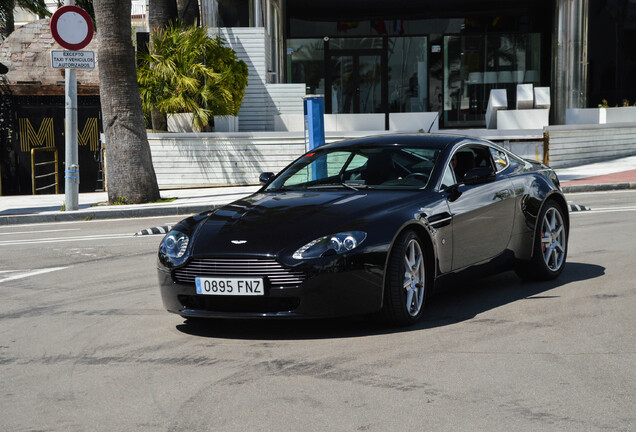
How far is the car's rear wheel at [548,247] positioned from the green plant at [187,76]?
1494 centimetres

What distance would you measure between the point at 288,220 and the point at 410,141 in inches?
67.9

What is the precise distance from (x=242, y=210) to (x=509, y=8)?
27.8m

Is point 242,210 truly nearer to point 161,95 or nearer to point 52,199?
point 52,199

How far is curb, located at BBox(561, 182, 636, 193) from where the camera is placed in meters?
19.2

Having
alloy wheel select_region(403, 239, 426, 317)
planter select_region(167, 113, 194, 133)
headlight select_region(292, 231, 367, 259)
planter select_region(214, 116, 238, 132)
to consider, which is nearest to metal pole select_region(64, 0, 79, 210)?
planter select_region(167, 113, 194, 133)

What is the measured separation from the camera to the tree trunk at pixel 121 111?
1783cm

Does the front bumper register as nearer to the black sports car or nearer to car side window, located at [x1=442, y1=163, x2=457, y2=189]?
the black sports car

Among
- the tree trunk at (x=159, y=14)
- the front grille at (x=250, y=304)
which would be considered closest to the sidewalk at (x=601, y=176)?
the tree trunk at (x=159, y=14)

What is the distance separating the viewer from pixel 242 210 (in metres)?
7.11

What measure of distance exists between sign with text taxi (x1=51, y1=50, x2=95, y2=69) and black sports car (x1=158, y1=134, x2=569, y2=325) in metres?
9.84

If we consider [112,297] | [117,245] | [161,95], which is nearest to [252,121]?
[161,95]

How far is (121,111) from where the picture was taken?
59.2ft

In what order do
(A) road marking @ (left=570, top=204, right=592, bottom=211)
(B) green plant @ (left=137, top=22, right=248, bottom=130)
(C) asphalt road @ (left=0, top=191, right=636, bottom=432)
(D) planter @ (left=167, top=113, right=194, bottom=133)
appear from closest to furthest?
(C) asphalt road @ (left=0, top=191, right=636, bottom=432) → (A) road marking @ (left=570, top=204, right=592, bottom=211) → (B) green plant @ (left=137, top=22, right=248, bottom=130) → (D) planter @ (left=167, top=113, right=194, bottom=133)

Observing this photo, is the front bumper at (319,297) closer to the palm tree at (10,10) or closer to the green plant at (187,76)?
the green plant at (187,76)
